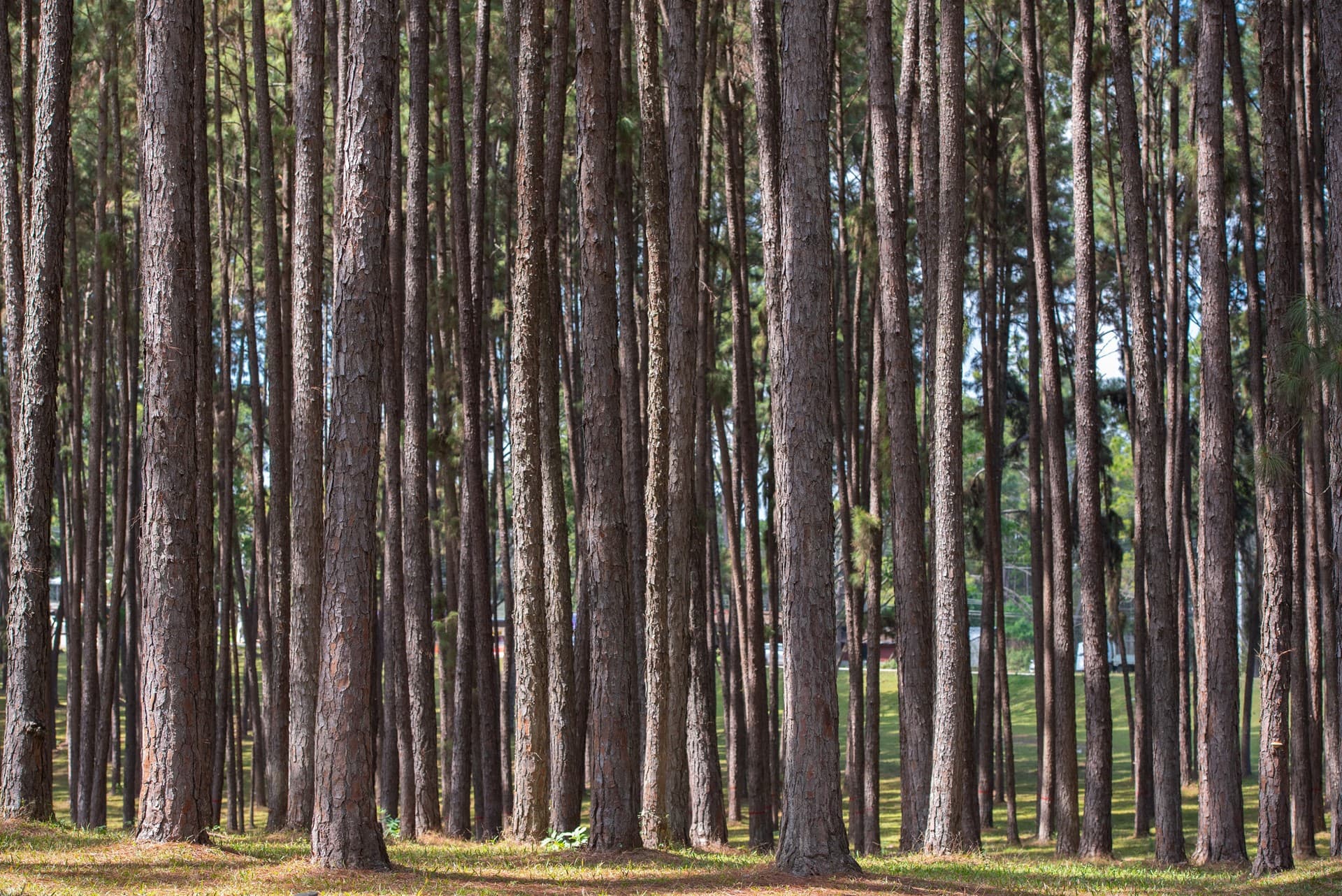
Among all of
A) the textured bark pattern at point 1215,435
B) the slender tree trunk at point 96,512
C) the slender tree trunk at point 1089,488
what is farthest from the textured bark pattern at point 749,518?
the slender tree trunk at point 96,512

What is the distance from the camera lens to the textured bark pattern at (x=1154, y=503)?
12.6 metres

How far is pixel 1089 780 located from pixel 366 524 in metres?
9.37

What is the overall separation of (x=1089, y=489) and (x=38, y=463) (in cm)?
1031

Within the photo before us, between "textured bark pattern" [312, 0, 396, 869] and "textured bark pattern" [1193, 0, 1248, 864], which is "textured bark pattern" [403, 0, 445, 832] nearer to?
"textured bark pattern" [312, 0, 396, 869]

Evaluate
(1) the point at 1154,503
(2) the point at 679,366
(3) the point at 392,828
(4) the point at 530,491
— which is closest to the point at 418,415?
(4) the point at 530,491

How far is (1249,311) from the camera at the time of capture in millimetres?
14766

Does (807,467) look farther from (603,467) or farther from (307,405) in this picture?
(307,405)

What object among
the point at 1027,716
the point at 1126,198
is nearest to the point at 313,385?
the point at 1126,198

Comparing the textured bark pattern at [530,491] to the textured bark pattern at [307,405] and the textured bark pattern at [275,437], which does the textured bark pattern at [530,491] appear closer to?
the textured bark pattern at [307,405]

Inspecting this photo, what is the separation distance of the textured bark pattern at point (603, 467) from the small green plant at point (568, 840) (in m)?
0.49

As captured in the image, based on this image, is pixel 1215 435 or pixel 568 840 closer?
pixel 568 840

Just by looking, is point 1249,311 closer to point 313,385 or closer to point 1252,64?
point 1252,64

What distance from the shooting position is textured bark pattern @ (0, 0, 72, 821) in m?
9.65

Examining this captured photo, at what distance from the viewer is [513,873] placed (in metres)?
8.14
